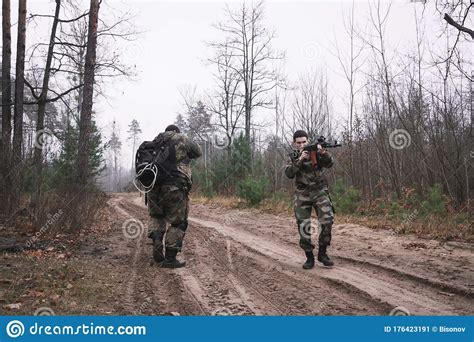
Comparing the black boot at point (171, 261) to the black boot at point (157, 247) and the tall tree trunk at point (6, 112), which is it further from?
the tall tree trunk at point (6, 112)

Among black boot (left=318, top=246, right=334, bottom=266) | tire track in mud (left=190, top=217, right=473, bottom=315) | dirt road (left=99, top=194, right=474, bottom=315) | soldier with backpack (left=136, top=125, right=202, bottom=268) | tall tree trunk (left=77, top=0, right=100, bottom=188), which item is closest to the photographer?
tire track in mud (left=190, top=217, right=473, bottom=315)

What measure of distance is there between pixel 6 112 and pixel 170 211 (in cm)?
812

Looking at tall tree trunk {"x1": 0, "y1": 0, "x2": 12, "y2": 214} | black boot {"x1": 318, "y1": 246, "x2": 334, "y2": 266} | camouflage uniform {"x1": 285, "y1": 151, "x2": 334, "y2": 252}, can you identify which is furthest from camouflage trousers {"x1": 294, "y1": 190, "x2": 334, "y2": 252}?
tall tree trunk {"x1": 0, "y1": 0, "x2": 12, "y2": 214}

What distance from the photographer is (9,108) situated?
11.4 meters

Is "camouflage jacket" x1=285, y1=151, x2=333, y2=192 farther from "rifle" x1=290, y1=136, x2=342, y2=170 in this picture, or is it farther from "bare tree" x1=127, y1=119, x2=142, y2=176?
"bare tree" x1=127, y1=119, x2=142, y2=176

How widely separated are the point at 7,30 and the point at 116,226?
7.49 meters

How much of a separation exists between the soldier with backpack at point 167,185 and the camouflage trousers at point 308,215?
1.87 meters

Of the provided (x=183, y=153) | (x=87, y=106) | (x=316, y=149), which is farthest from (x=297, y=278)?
(x=87, y=106)

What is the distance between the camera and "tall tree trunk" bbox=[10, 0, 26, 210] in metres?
8.04

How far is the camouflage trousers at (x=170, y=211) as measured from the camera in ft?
19.9

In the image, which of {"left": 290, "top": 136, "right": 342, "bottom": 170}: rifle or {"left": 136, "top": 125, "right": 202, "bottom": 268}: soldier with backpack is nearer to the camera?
{"left": 290, "top": 136, "right": 342, "bottom": 170}: rifle

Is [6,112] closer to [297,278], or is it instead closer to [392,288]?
[297,278]

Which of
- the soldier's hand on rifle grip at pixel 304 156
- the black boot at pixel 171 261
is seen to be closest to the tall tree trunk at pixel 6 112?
the black boot at pixel 171 261

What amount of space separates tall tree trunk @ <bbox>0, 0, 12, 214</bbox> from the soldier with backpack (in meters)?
3.79
